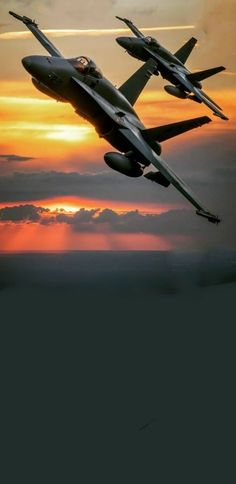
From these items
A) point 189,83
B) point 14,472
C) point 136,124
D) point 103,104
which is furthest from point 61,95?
point 14,472

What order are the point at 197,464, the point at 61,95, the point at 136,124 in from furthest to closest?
the point at 197,464 → the point at 136,124 → the point at 61,95

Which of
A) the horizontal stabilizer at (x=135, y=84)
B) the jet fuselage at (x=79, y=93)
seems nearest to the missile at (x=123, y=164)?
the jet fuselage at (x=79, y=93)

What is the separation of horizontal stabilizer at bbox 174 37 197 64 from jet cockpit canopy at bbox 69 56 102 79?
3481cm

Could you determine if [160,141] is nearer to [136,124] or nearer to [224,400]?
[136,124]

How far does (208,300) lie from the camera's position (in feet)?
655

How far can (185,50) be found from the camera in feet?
281

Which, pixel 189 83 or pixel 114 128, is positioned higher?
pixel 189 83

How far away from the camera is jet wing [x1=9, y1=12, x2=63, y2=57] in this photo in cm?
5996

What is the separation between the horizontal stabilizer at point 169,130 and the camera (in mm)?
51781

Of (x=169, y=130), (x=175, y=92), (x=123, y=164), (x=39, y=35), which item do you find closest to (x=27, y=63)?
(x=123, y=164)

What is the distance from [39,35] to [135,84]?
10.6 metres

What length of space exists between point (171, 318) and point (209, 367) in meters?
18.9

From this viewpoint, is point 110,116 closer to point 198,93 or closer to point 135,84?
point 135,84

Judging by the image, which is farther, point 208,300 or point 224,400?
point 208,300
